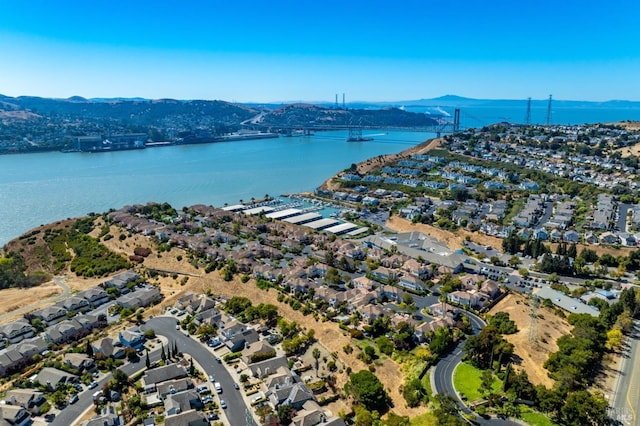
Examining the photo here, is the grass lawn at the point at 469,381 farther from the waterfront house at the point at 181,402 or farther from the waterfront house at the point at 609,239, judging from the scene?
the waterfront house at the point at 609,239

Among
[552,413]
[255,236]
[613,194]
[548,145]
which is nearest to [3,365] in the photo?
[255,236]

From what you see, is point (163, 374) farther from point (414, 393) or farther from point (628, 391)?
point (628, 391)

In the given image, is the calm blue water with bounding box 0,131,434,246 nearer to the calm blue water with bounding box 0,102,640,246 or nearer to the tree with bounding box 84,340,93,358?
the calm blue water with bounding box 0,102,640,246

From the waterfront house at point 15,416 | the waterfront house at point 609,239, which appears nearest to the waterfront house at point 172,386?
the waterfront house at point 15,416

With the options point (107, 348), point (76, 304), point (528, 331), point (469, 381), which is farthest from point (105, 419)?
point (528, 331)

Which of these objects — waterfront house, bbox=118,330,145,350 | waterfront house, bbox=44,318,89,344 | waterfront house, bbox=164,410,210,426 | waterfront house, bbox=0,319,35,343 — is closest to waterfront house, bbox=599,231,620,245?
waterfront house, bbox=164,410,210,426

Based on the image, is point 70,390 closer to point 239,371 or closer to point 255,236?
point 239,371
